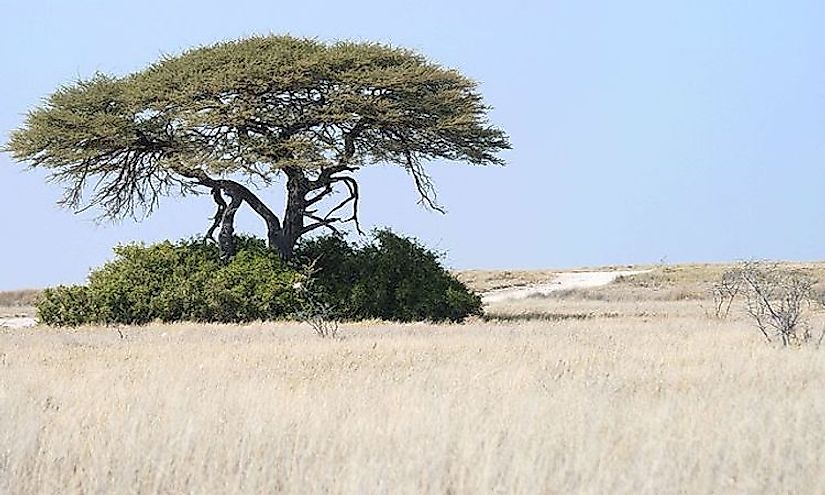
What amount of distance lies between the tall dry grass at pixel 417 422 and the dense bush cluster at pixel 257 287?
13.3 metres

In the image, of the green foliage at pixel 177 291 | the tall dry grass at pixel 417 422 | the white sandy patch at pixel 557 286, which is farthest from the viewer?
the white sandy patch at pixel 557 286

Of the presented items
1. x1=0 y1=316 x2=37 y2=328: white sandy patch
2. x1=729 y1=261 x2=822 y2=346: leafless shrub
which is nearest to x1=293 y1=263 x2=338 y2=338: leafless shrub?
x1=0 y1=316 x2=37 y2=328: white sandy patch

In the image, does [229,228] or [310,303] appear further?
[229,228]

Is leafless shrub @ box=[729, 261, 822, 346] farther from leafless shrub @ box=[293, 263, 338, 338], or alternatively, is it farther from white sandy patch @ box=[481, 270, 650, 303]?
white sandy patch @ box=[481, 270, 650, 303]

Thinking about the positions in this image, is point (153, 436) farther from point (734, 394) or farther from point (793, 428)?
point (734, 394)

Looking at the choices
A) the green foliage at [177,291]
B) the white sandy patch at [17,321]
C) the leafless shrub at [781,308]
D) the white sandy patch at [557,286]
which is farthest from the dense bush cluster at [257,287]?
the white sandy patch at [557,286]

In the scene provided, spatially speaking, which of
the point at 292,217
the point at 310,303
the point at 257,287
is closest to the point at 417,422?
the point at 310,303

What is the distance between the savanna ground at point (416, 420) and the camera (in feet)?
25.7

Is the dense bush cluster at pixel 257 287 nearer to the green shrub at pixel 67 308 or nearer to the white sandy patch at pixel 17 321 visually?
the green shrub at pixel 67 308

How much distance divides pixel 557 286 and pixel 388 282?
28.4m

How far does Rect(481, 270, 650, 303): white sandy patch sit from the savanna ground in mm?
34611

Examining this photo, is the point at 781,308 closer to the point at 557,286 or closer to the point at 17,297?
the point at 557,286

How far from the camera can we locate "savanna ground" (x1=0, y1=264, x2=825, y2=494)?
7820mm

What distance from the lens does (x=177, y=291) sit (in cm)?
3034
